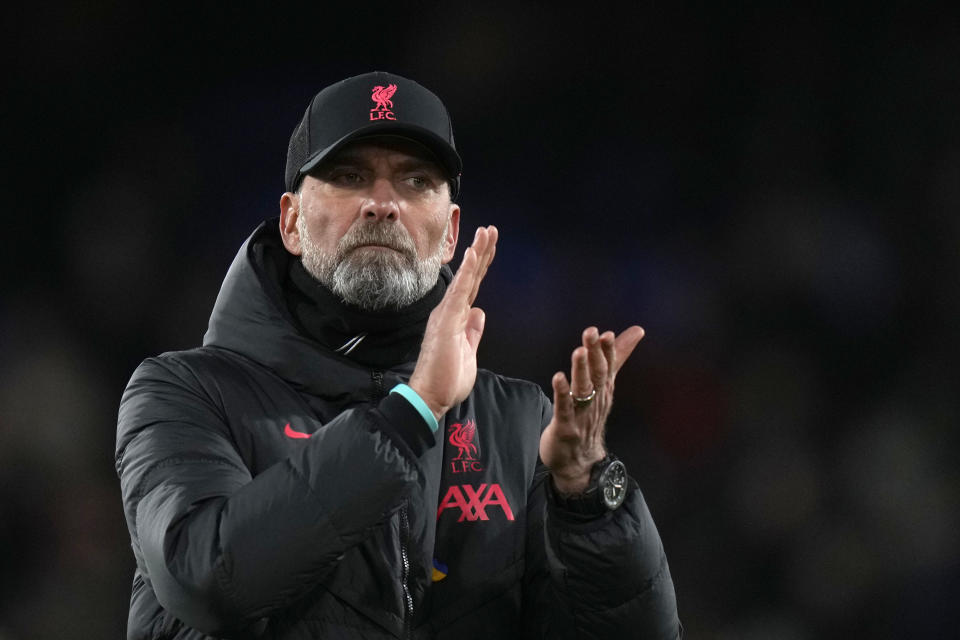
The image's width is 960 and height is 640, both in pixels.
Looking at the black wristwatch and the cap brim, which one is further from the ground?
the cap brim

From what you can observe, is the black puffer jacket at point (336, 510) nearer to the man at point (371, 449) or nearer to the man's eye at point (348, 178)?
the man at point (371, 449)

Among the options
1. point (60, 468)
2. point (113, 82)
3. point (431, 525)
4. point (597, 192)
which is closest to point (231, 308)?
point (431, 525)

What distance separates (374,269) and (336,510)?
0.40 meters

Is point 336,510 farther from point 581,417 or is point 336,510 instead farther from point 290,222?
point 290,222

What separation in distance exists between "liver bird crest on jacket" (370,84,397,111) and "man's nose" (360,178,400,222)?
9cm

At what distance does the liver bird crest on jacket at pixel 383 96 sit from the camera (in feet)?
4.53

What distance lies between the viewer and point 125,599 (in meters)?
2.50

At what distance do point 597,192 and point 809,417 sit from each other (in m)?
0.85

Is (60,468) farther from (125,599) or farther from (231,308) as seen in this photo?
(231,308)

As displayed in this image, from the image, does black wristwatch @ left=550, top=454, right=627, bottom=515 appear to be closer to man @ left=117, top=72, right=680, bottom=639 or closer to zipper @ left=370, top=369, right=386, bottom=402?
man @ left=117, top=72, right=680, bottom=639

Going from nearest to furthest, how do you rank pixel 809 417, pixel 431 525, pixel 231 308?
pixel 431 525, pixel 231 308, pixel 809 417

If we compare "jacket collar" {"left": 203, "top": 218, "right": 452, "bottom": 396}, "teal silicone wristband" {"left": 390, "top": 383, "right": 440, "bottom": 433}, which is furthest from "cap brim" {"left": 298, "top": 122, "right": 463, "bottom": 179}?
"teal silicone wristband" {"left": 390, "top": 383, "right": 440, "bottom": 433}

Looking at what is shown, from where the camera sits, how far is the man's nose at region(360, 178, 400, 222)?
1376 millimetres

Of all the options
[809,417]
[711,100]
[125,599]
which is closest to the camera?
[125,599]
